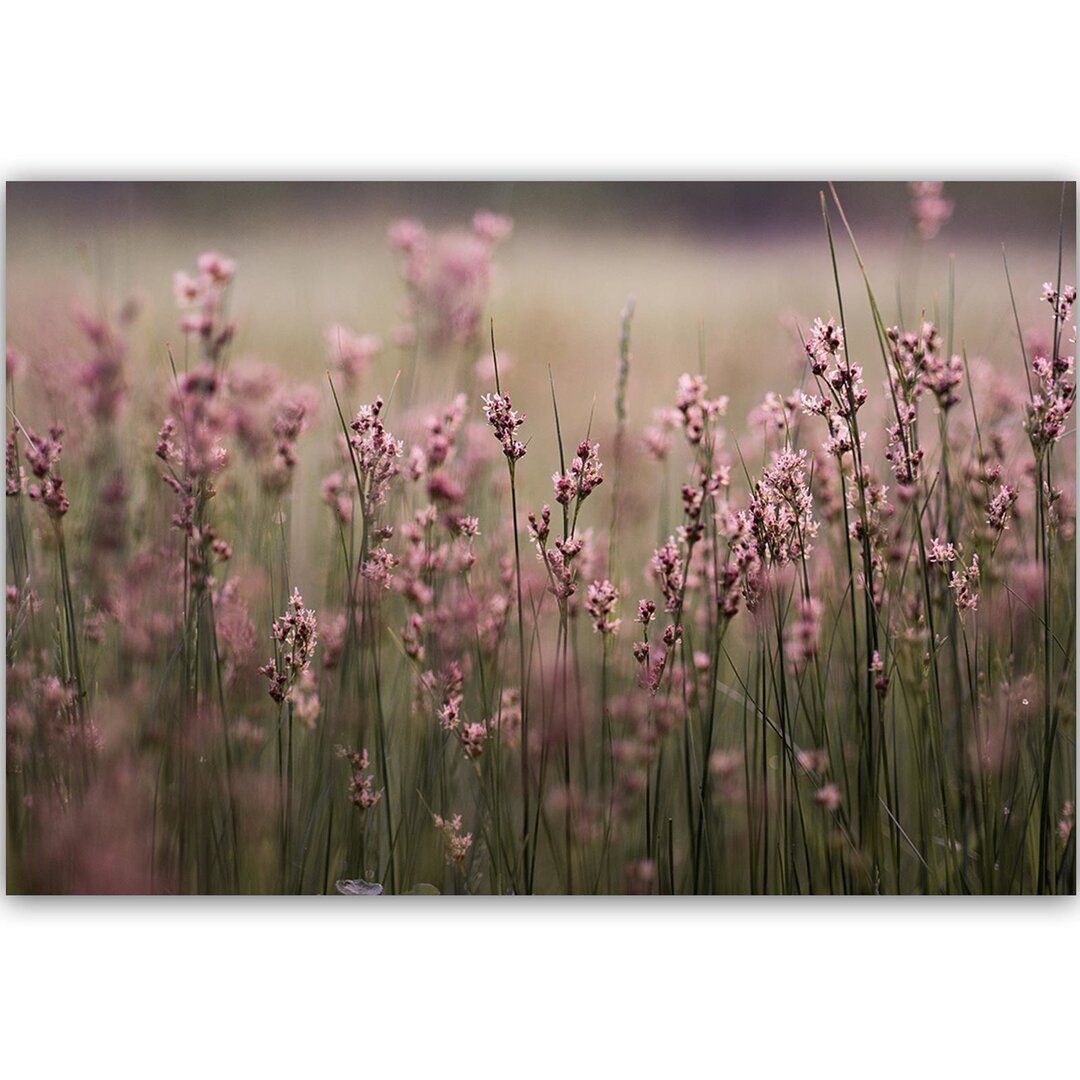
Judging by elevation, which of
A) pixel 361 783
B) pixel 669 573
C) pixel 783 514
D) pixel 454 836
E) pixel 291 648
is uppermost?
pixel 783 514

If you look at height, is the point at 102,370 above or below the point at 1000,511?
above

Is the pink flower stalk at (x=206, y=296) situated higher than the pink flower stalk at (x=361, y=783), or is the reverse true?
the pink flower stalk at (x=206, y=296)

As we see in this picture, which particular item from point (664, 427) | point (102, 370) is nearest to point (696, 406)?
point (664, 427)

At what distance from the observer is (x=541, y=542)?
3078 millimetres

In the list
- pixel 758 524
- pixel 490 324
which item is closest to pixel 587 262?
pixel 490 324

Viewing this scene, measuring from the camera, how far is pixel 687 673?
3.08 meters

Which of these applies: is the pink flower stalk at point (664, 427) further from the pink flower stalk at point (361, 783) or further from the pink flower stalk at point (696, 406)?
the pink flower stalk at point (361, 783)

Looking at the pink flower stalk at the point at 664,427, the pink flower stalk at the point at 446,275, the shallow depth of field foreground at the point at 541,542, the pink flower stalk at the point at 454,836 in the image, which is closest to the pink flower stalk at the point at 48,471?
the shallow depth of field foreground at the point at 541,542

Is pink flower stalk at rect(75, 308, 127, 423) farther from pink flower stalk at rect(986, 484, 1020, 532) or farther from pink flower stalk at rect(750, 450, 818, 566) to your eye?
pink flower stalk at rect(986, 484, 1020, 532)

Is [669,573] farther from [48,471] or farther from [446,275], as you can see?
[48,471]

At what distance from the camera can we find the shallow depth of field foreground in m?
3.07

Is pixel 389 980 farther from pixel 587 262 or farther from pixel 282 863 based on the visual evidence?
pixel 587 262

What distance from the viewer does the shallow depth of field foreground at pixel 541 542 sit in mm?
3070

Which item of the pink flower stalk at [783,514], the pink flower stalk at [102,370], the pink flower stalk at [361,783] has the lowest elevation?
the pink flower stalk at [361,783]
